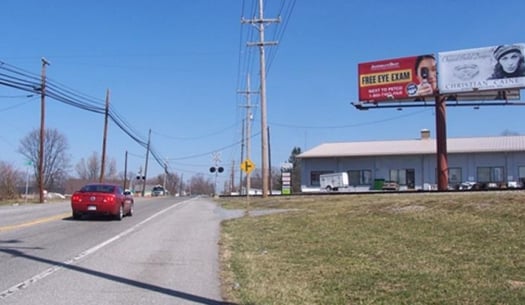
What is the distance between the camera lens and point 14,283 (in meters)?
8.83

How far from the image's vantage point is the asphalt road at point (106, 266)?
26.5ft

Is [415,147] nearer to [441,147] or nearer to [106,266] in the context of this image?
[441,147]

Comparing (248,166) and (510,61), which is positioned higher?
(510,61)

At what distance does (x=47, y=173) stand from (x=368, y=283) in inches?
4859

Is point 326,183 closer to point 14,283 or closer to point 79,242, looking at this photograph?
point 79,242

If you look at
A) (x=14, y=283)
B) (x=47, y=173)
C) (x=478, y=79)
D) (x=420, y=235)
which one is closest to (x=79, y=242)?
(x=14, y=283)

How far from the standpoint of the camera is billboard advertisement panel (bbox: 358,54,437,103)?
47.0 metres

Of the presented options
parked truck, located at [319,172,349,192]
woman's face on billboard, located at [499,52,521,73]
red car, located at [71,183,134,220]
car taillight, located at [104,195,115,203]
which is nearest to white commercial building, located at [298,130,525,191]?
parked truck, located at [319,172,349,192]

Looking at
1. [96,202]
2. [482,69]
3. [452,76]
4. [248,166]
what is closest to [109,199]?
[96,202]

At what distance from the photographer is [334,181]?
66.1 metres

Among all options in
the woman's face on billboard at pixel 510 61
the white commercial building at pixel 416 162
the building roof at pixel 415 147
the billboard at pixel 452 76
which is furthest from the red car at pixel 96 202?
the building roof at pixel 415 147

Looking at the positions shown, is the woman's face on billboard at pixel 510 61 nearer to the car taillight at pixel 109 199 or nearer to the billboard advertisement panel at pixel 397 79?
the billboard advertisement panel at pixel 397 79

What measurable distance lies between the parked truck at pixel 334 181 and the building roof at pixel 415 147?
149 inches

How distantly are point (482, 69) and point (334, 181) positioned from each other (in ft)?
81.3
